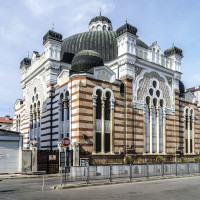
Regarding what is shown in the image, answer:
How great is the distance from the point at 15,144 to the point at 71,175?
968cm

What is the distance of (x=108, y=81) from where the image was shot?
2845cm

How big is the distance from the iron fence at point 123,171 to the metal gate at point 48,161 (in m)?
5.11

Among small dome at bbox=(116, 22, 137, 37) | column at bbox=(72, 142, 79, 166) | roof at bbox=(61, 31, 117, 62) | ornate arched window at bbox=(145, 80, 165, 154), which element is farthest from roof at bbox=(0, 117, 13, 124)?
column at bbox=(72, 142, 79, 166)

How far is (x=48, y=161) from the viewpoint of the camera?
24.6 metres

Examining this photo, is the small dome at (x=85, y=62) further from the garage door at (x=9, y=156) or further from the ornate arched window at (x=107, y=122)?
the garage door at (x=9, y=156)

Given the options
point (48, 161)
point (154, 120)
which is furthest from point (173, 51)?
point (48, 161)

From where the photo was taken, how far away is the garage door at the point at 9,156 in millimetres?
23609

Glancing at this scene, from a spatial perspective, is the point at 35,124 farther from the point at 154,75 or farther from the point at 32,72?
the point at 154,75

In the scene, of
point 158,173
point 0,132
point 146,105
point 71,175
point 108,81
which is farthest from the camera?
point 146,105

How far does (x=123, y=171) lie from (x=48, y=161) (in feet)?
28.5

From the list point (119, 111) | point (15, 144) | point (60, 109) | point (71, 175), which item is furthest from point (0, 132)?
point (119, 111)

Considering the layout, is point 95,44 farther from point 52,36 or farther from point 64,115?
point 64,115

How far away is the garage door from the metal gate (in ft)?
6.44

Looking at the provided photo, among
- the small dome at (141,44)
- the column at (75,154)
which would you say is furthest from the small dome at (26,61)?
the column at (75,154)
